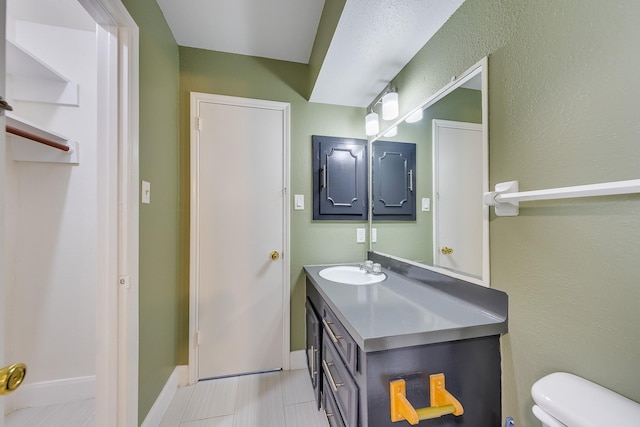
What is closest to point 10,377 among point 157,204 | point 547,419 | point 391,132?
point 157,204

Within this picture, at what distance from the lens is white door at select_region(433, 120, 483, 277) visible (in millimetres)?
973

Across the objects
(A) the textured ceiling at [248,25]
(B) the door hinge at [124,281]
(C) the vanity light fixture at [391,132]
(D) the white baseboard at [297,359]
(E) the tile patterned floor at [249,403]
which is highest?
(A) the textured ceiling at [248,25]

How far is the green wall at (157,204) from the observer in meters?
1.19

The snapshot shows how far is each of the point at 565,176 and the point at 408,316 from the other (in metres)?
0.67

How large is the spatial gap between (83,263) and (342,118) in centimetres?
214

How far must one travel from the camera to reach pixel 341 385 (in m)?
0.95

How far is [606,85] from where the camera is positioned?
0.60 metres


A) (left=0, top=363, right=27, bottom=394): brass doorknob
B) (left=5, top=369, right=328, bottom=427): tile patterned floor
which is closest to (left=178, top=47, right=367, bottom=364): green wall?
(left=5, top=369, right=328, bottom=427): tile patterned floor

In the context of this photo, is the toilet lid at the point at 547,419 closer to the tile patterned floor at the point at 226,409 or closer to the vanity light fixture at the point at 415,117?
the tile patterned floor at the point at 226,409

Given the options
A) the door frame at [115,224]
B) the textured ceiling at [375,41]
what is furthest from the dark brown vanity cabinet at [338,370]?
the textured ceiling at [375,41]

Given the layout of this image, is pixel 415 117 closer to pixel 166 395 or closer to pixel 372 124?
pixel 372 124

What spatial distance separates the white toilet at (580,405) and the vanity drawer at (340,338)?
503 mm

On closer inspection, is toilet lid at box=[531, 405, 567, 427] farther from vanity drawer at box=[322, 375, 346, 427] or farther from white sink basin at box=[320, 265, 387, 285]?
white sink basin at box=[320, 265, 387, 285]

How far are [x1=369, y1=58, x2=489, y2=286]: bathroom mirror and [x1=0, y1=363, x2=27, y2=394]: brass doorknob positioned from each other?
1361 mm
